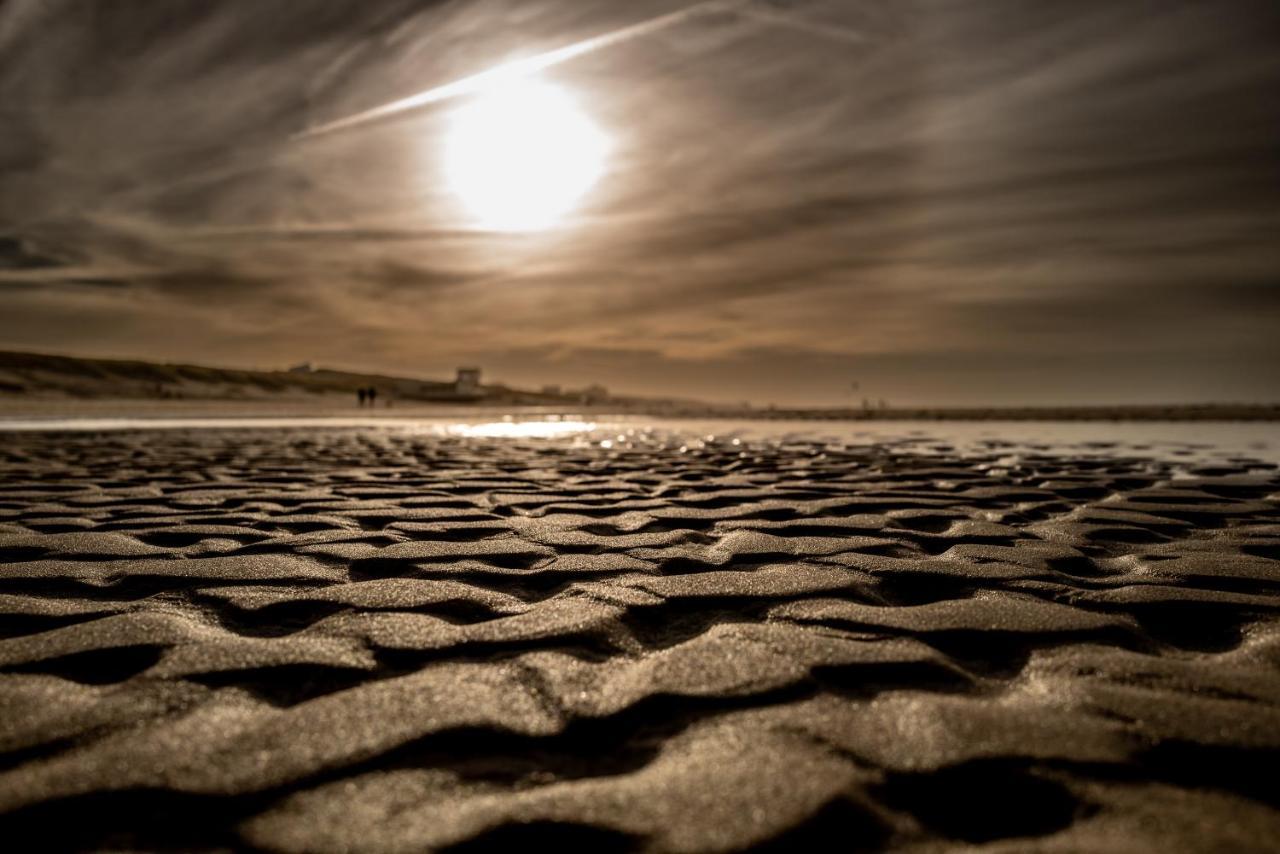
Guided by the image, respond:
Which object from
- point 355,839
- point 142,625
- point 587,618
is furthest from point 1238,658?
point 142,625

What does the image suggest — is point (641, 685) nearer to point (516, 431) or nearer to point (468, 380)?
point (516, 431)

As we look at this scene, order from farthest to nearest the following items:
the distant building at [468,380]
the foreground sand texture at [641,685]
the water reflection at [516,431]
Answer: the distant building at [468,380] < the water reflection at [516,431] < the foreground sand texture at [641,685]

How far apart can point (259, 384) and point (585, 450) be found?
66.3m

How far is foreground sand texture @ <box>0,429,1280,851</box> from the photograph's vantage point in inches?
53.9

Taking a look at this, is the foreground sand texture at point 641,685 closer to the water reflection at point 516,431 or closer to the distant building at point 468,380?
the water reflection at point 516,431

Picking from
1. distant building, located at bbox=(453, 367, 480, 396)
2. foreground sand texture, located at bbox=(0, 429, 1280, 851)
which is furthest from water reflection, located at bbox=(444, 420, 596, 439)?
distant building, located at bbox=(453, 367, 480, 396)

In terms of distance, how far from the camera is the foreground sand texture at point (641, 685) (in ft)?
4.49

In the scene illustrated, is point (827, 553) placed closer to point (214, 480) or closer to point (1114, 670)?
point (1114, 670)

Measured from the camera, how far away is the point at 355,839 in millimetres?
1312

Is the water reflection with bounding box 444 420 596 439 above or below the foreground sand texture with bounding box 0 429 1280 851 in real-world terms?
above

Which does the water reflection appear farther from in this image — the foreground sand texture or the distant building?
the distant building

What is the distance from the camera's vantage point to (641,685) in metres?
1.93

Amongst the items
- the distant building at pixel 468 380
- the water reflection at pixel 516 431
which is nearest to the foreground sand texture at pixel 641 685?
the water reflection at pixel 516 431

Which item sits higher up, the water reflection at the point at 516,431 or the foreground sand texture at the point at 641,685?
the water reflection at the point at 516,431
